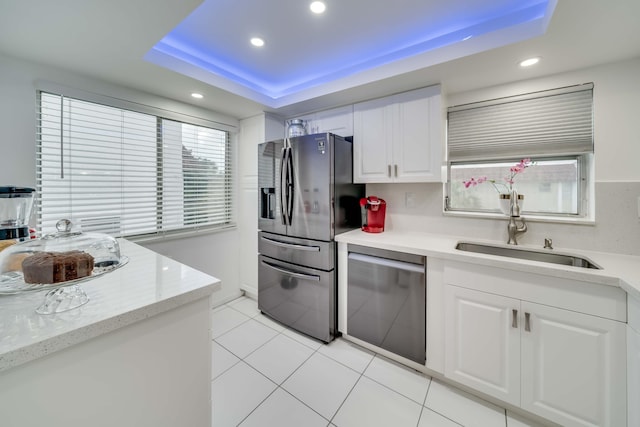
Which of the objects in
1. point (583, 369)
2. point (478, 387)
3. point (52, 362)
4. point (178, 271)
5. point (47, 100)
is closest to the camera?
point (52, 362)

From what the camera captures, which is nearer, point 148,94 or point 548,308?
point 548,308

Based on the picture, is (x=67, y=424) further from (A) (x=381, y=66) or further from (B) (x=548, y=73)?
(B) (x=548, y=73)

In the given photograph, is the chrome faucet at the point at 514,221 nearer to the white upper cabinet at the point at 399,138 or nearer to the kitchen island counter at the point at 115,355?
the white upper cabinet at the point at 399,138

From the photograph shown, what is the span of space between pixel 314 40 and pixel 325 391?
98.3 inches

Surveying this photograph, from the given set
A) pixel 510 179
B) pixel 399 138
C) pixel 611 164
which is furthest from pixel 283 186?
pixel 611 164

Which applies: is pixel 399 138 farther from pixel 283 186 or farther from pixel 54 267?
pixel 54 267

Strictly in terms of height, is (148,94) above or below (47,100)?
above

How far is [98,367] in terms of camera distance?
715mm

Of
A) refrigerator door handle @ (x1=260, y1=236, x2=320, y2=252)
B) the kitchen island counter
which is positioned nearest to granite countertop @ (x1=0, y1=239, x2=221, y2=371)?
the kitchen island counter

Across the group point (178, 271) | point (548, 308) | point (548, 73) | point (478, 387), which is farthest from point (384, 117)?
point (478, 387)

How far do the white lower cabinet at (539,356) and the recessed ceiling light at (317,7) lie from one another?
6.36ft

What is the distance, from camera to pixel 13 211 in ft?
2.78

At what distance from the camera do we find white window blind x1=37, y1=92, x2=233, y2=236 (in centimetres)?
175

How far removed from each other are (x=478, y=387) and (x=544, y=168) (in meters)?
1.69
